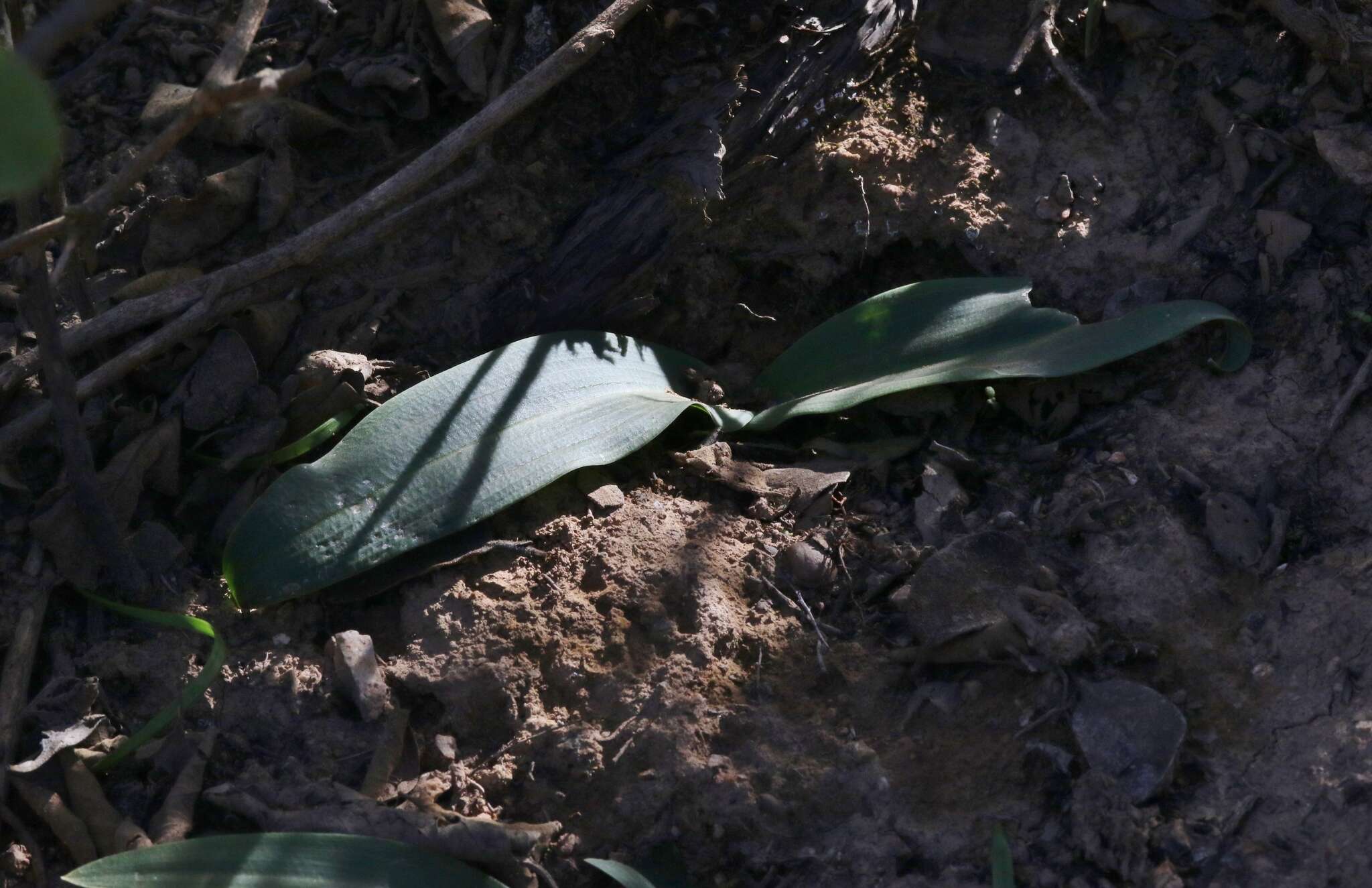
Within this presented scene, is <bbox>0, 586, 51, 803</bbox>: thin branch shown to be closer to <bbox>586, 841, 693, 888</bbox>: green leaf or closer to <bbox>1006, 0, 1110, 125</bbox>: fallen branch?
<bbox>586, 841, 693, 888</bbox>: green leaf

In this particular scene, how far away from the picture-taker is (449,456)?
6.30ft

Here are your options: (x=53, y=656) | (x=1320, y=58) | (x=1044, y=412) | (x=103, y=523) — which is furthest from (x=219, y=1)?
(x=1320, y=58)

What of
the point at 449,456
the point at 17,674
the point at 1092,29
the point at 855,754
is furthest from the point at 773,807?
the point at 1092,29

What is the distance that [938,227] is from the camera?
2.44m

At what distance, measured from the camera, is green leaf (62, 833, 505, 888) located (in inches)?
57.4

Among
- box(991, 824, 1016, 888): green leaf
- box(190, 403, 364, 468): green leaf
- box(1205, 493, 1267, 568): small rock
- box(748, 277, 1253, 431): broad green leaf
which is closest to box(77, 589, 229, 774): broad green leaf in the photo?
box(190, 403, 364, 468): green leaf

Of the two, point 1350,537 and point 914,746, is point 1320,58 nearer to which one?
point 1350,537

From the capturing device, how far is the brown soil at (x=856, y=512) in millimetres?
1608

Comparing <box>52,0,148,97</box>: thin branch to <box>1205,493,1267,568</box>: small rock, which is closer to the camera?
<box>52,0,148,97</box>: thin branch

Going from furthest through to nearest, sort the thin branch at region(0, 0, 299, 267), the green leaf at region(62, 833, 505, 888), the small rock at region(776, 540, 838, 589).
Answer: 1. the small rock at region(776, 540, 838, 589)
2. the green leaf at region(62, 833, 505, 888)
3. the thin branch at region(0, 0, 299, 267)

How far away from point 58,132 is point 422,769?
1161 millimetres

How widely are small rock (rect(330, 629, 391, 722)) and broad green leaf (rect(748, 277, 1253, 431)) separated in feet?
2.70

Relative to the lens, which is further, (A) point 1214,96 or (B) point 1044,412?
(A) point 1214,96

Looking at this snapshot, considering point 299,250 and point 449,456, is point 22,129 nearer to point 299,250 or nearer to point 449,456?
point 449,456
